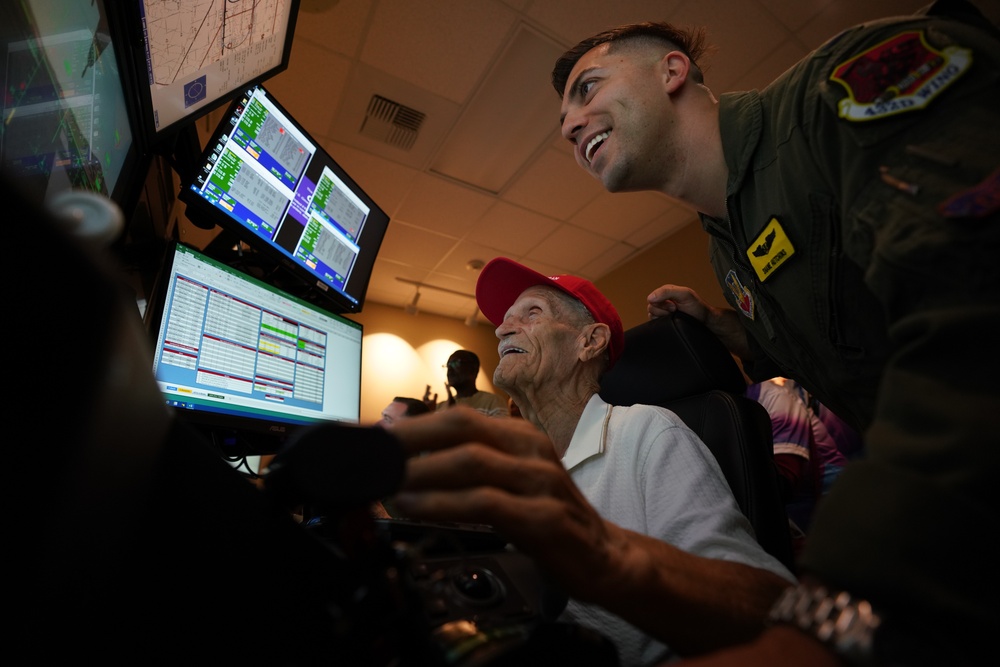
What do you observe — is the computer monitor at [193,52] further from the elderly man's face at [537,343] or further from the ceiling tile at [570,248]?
the ceiling tile at [570,248]

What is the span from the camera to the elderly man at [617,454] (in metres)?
0.52

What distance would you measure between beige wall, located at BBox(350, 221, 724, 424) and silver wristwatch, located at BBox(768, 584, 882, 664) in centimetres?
331

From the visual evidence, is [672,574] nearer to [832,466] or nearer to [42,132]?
[42,132]

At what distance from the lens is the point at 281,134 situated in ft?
4.03

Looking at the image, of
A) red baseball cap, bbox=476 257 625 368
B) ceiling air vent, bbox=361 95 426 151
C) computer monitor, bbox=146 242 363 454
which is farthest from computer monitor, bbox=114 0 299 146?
ceiling air vent, bbox=361 95 426 151

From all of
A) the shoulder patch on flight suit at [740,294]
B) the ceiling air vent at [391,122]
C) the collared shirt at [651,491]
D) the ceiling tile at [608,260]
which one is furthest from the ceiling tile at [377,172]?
the collared shirt at [651,491]

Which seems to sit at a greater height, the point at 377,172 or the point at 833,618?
the point at 377,172

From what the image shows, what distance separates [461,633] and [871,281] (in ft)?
1.58

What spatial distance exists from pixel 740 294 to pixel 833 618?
0.89 m

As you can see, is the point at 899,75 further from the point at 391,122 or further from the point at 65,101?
the point at 391,122

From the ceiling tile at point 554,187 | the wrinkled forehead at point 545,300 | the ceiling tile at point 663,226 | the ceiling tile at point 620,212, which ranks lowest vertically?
the wrinkled forehead at point 545,300

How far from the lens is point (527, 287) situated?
1413 mm

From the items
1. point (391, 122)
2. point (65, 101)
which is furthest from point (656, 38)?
point (391, 122)

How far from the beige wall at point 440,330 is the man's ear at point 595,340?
237 centimetres
